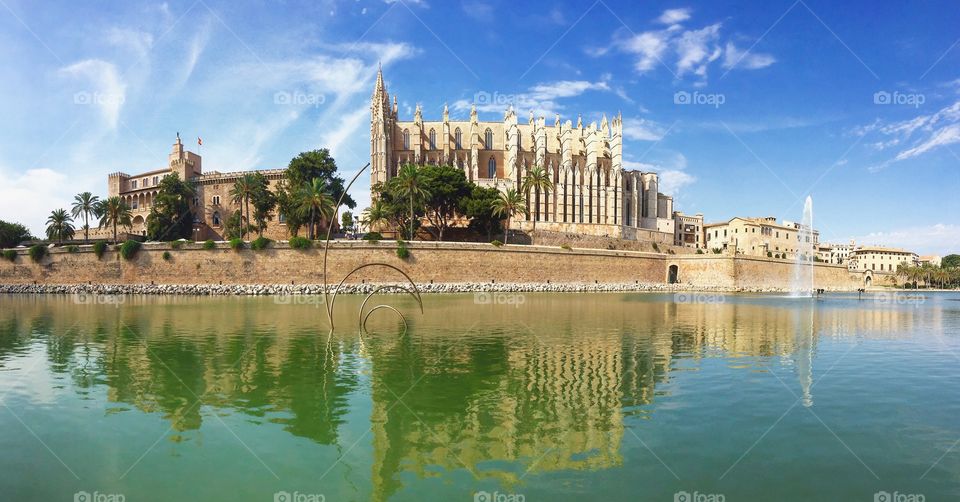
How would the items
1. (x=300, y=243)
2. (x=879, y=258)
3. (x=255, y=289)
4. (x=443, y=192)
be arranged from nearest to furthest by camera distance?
(x=255, y=289), (x=300, y=243), (x=443, y=192), (x=879, y=258)

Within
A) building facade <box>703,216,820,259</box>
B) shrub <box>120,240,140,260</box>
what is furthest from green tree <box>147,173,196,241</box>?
building facade <box>703,216,820,259</box>

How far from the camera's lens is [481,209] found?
6147 centimetres

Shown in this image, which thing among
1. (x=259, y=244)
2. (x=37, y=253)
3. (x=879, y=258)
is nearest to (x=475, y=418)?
(x=259, y=244)

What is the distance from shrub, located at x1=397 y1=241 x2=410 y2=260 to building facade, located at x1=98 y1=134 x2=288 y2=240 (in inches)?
1100

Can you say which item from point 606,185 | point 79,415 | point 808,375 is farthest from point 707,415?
point 606,185

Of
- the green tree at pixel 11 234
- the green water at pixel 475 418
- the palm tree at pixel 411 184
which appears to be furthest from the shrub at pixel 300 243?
the green tree at pixel 11 234

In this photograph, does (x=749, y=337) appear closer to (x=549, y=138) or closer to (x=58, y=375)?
(x=58, y=375)

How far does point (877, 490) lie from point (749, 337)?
14.4 meters

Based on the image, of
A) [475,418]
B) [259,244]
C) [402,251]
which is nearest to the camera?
[475,418]

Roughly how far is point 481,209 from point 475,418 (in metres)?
52.4

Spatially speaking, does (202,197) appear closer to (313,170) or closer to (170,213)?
(170,213)

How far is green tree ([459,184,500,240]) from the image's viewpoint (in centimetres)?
6150

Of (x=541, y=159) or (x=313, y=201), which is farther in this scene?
(x=541, y=159)

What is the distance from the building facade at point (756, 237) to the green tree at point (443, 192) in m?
49.4
